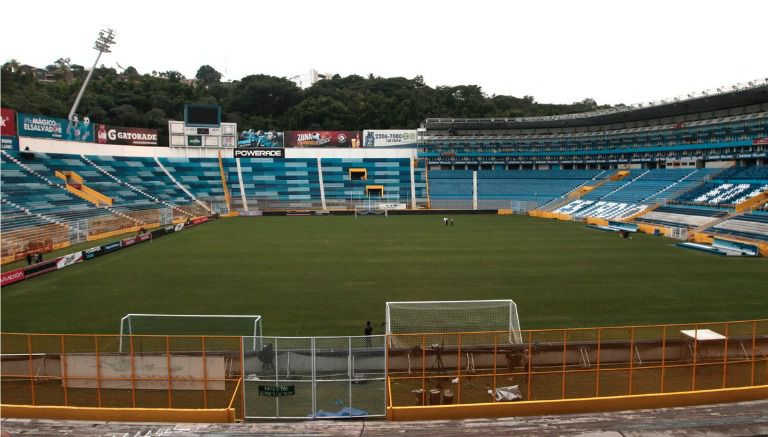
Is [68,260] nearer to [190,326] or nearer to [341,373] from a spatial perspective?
[190,326]

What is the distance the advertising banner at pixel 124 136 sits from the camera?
53.2 metres

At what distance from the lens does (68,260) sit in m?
24.5

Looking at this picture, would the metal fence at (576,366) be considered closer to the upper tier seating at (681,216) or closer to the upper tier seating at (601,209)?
the upper tier seating at (681,216)

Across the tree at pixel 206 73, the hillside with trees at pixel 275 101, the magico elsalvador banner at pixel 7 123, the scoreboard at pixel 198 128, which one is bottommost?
the magico elsalvador banner at pixel 7 123

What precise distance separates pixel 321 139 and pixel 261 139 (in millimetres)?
8183

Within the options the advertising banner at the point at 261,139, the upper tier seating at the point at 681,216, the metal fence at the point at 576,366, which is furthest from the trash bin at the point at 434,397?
the advertising banner at the point at 261,139

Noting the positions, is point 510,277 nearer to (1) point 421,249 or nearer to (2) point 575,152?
(1) point 421,249

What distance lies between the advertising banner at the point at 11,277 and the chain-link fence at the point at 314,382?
15.8 m

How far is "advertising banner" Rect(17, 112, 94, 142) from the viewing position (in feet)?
144

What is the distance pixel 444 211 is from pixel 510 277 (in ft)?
121

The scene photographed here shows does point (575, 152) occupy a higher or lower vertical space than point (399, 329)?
higher

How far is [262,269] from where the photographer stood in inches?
930

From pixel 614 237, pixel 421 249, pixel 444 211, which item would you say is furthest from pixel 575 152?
pixel 421 249

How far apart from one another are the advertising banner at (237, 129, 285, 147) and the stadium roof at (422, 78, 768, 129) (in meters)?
21.4
